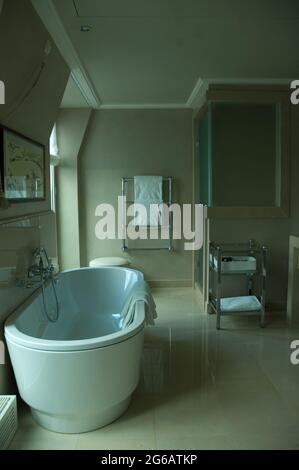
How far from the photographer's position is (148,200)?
4395 mm

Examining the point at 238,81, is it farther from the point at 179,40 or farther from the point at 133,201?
the point at 133,201

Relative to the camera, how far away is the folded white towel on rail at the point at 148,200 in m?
4.38

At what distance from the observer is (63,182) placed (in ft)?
14.5

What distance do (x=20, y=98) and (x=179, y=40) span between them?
1.21 metres

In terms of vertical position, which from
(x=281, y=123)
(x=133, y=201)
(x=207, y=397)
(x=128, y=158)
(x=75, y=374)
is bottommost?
(x=207, y=397)

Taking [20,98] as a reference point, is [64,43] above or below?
above

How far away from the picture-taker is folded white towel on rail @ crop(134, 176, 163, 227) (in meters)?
4.38

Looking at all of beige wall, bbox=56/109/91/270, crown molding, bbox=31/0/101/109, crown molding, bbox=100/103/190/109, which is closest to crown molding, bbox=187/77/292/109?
crown molding, bbox=100/103/190/109

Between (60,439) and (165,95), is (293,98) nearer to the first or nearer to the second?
(165,95)

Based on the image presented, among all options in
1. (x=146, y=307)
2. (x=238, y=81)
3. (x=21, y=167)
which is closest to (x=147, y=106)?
(x=238, y=81)

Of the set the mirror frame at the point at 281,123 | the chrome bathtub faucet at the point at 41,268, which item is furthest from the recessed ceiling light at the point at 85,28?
the chrome bathtub faucet at the point at 41,268

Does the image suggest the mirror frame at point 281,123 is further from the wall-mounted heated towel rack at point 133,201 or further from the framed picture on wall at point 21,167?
the framed picture on wall at point 21,167

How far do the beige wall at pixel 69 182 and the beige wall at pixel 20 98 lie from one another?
5.06ft

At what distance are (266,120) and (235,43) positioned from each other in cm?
116
